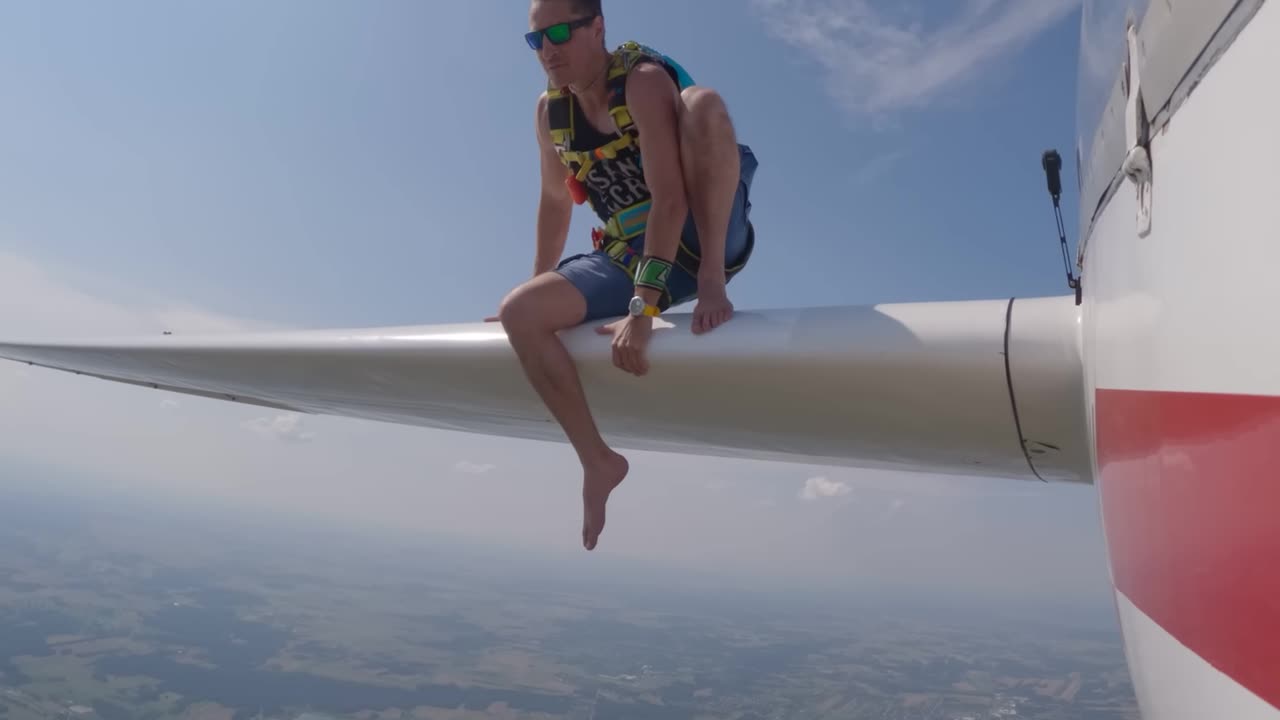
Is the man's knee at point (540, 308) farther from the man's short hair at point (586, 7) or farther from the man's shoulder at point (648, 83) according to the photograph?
the man's short hair at point (586, 7)

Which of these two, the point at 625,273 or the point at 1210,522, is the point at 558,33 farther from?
the point at 1210,522

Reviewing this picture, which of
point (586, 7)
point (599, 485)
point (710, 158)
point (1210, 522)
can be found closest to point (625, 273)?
point (710, 158)

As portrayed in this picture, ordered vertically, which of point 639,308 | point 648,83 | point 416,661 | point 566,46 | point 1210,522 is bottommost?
point 416,661

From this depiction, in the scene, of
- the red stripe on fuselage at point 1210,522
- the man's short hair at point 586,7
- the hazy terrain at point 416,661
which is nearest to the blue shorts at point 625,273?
the man's short hair at point 586,7

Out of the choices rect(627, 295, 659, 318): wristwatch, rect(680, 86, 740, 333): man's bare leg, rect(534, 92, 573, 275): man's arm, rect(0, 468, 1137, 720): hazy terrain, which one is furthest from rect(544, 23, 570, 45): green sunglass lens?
rect(0, 468, 1137, 720): hazy terrain

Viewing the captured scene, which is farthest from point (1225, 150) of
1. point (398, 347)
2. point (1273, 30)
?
point (398, 347)

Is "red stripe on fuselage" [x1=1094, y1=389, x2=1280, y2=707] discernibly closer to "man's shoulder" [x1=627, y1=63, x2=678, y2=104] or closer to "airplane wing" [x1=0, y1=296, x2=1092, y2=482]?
"airplane wing" [x1=0, y1=296, x2=1092, y2=482]
